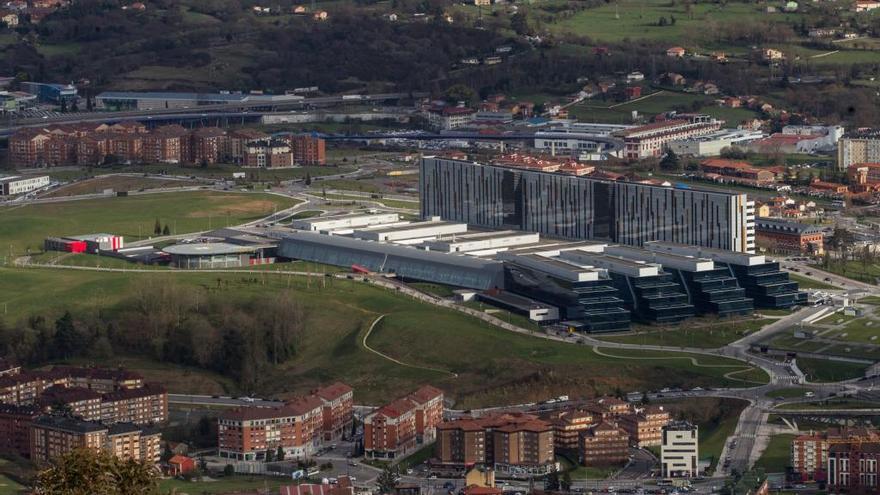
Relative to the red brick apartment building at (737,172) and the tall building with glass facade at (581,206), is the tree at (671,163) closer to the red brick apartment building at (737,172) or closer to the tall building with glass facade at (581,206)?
the red brick apartment building at (737,172)

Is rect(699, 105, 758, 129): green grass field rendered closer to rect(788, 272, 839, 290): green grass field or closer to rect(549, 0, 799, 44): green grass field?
rect(549, 0, 799, 44): green grass field

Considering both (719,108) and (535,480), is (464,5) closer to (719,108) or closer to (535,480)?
(719,108)

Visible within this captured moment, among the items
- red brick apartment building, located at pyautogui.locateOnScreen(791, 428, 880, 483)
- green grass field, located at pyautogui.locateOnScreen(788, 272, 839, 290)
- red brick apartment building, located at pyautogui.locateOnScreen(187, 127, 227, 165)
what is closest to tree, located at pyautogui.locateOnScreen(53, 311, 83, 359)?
green grass field, located at pyautogui.locateOnScreen(788, 272, 839, 290)

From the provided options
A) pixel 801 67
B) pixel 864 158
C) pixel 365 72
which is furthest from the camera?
pixel 365 72

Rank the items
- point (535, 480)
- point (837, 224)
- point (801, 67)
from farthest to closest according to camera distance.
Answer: point (801, 67), point (837, 224), point (535, 480)

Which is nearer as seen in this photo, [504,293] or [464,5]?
[504,293]

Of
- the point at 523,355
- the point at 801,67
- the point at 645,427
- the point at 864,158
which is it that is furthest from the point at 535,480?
the point at 801,67

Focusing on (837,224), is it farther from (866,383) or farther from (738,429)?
(738,429)
